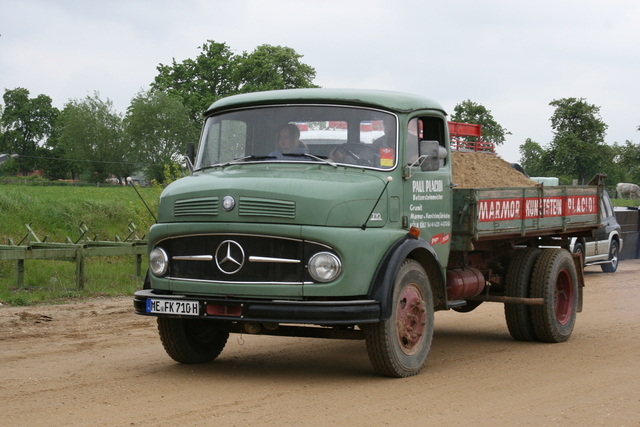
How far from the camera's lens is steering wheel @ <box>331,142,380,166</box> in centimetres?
755

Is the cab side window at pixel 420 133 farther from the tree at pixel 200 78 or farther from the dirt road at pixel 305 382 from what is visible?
the tree at pixel 200 78

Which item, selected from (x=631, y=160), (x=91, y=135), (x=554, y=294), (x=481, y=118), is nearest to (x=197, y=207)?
(x=554, y=294)

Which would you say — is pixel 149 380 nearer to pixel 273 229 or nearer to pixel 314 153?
pixel 273 229

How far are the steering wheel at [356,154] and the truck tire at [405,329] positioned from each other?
919 mm

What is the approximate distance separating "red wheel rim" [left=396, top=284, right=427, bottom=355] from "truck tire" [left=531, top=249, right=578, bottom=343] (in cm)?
278

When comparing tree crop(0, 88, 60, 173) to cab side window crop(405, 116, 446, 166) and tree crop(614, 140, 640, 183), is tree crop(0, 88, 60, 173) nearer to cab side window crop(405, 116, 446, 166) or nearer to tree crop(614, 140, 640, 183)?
tree crop(614, 140, 640, 183)

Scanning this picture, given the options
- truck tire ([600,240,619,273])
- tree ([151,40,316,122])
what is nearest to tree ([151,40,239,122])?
tree ([151,40,316,122])

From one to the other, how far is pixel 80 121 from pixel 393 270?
7987 cm

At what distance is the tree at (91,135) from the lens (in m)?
81.1

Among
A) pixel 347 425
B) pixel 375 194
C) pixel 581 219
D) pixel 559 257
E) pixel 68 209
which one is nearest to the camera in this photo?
pixel 347 425

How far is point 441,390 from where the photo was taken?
692 centimetres

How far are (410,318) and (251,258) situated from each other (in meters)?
1.59

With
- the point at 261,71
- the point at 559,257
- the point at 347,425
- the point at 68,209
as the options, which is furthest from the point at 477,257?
the point at 261,71

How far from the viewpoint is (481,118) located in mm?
48188
